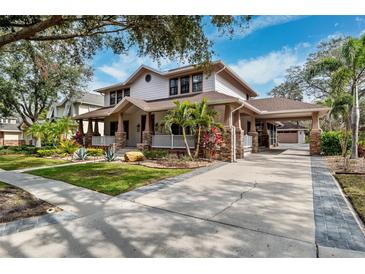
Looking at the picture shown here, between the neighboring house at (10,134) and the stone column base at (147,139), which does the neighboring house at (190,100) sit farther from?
the neighboring house at (10,134)

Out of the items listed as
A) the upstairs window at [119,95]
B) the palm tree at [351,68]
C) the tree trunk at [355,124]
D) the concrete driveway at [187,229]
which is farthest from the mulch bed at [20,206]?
the upstairs window at [119,95]

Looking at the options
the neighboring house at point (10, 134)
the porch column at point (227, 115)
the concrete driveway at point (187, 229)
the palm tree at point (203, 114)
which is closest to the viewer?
the concrete driveway at point (187, 229)

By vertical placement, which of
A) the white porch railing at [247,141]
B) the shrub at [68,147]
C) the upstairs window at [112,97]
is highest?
the upstairs window at [112,97]

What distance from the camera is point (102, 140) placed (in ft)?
61.3

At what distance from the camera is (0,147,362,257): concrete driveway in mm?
2941

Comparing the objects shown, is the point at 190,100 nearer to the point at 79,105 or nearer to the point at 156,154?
the point at 156,154

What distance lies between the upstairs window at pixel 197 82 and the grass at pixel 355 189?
1031cm

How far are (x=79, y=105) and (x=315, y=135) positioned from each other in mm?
24873

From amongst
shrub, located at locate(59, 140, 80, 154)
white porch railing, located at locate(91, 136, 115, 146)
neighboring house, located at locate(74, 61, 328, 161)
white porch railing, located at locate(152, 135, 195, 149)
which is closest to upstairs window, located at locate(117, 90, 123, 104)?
neighboring house, located at locate(74, 61, 328, 161)

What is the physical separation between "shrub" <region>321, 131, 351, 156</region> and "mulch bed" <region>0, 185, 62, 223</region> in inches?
623

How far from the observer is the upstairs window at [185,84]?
16.3 metres

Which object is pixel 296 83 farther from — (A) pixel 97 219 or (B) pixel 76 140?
(A) pixel 97 219

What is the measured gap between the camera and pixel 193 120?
Result: 11.5 m

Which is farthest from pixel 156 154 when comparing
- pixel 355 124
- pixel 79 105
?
pixel 79 105
